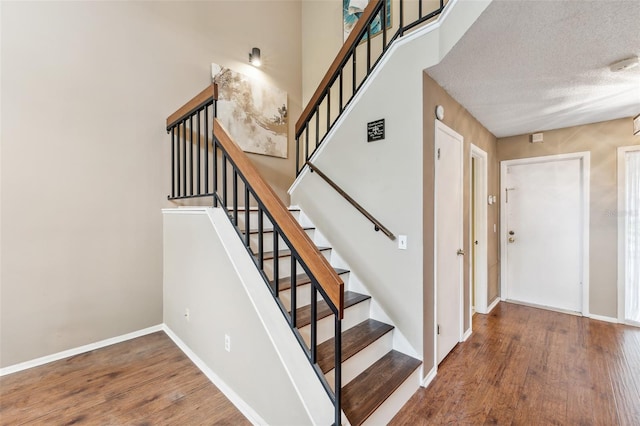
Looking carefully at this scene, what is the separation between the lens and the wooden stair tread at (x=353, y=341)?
177 cm

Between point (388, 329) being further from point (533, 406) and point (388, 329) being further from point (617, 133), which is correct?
point (617, 133)

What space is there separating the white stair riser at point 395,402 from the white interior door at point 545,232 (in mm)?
2937

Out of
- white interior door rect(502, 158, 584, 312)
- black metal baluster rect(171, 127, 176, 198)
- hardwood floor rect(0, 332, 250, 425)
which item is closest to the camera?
hardwood floor rect(0, 332, 250, 425)

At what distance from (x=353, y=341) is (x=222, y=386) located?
1.02 metres

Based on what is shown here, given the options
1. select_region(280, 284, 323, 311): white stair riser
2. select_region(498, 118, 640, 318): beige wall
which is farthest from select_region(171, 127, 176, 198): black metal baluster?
select_region(498, 118, 640, 318): beige wall

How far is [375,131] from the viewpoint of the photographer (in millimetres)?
2410

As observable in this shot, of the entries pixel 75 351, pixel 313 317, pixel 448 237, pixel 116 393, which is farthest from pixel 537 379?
pixel 75 351

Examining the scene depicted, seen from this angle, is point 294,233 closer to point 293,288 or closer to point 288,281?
point 293,288

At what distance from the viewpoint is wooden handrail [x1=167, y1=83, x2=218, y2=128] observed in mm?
2213

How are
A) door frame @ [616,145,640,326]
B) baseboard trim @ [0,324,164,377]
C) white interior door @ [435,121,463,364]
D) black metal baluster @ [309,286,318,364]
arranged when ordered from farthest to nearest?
door frame @ [616,145,640,326], white interior door @ [435,121,463,364], baseboard trim @ [0,324,164,377], black metal baluster @ [309,286,318,364]

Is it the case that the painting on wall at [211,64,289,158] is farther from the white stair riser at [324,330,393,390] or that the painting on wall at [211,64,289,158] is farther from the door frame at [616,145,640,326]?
the door frame at [616,145,640,326]

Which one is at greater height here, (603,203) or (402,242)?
(603,203)

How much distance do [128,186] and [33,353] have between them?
160 centimetres

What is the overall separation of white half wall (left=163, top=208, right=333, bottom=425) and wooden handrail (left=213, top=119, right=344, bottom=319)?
1.50 feet
